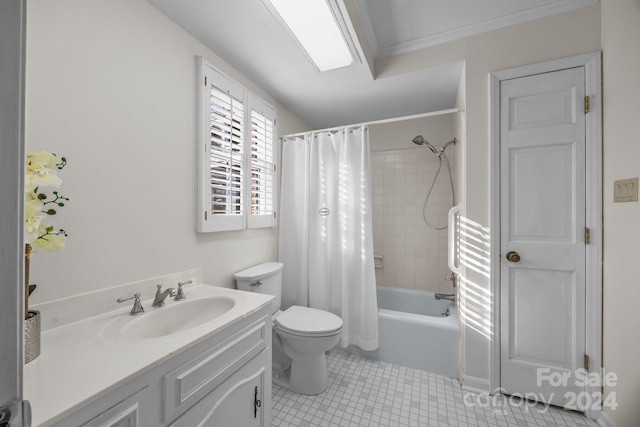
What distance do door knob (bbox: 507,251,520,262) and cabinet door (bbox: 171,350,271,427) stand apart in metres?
1.58

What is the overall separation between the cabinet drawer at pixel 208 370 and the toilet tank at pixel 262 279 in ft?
1.60

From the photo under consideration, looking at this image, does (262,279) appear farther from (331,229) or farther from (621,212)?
(621,212)

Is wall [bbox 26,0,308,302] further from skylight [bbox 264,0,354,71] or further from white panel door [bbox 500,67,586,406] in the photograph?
white panel door [bbox 500,67,586,406]

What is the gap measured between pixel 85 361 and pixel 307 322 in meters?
1.23

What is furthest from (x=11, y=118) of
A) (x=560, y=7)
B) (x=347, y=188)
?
(x=560, y=7)

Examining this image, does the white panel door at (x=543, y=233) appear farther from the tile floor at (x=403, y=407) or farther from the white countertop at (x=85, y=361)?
the white countertop at (x=85, y=361)

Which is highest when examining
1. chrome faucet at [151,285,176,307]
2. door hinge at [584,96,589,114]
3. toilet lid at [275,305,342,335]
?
door hinge at [584,96,589,114]

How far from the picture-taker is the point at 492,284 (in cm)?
170

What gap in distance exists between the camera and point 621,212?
1.33 metres

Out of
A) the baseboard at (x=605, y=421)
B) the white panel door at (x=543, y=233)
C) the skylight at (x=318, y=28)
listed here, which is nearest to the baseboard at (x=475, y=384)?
the white panel door at (x=543, y=233)

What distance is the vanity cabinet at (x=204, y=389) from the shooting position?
2.25 feet

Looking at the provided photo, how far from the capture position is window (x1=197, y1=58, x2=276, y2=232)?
62.2 inches

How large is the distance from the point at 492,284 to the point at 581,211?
0.66 meters

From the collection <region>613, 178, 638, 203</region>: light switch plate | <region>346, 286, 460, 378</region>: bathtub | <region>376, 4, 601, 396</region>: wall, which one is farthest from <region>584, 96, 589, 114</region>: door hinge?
<region>346, 286, 460, 378</region>: bathtub
